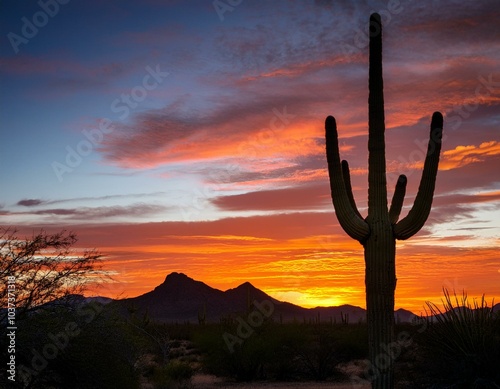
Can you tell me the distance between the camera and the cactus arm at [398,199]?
1747cm

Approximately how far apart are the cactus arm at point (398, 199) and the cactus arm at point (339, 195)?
1098 mm

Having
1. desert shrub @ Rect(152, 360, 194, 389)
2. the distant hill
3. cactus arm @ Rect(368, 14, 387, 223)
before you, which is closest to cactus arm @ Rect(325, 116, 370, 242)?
cactus arm @ Rect(368, 14, 387, 223)

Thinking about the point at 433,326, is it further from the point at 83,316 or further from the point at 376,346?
the point at 83,316

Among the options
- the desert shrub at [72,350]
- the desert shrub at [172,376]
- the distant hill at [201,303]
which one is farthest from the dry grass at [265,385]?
the distant hill at [201,303]

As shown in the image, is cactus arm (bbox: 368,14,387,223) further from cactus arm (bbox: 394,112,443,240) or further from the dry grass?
the dry grass

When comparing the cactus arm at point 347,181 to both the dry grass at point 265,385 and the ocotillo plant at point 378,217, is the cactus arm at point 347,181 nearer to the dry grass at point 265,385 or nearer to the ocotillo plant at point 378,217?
the ocotillo plant at point 378,217

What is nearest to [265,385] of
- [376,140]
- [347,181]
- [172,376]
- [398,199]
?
[172,376]

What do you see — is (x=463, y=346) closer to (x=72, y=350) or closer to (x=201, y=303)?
(x=72, y=350)

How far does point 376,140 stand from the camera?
659 inches

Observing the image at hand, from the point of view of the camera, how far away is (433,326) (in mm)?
16625

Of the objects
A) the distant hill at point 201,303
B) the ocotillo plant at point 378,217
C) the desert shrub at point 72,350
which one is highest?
the distant hill at point 201,303

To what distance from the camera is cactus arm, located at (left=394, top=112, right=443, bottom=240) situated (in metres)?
16.4

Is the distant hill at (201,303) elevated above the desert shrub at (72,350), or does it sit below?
above

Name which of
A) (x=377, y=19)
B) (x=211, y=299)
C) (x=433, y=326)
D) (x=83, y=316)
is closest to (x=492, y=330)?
(x=433, y=326)
